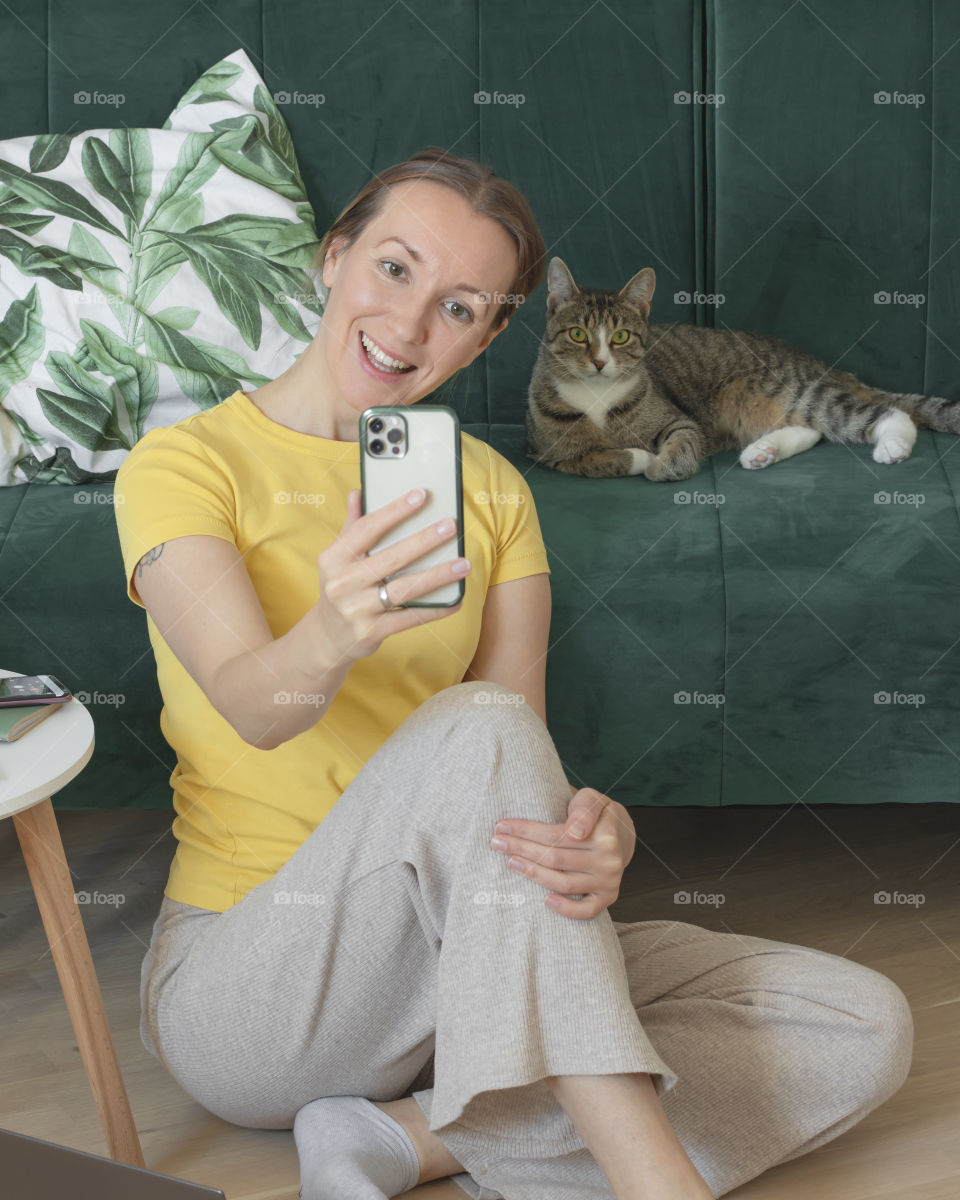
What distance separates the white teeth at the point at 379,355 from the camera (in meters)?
1.11

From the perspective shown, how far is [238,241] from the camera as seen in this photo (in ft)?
5.97

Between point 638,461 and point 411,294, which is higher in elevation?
point 411,294

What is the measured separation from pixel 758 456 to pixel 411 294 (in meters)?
0.86

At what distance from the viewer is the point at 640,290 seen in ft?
6.35

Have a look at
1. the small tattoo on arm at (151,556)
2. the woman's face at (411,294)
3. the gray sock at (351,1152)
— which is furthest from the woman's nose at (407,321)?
the gray sock at (351,1152)

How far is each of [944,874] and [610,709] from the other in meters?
0.60

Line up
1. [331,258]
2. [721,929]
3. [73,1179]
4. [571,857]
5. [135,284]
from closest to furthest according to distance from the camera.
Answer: [73,1179]
[571,857]
[331,258]
[721,929]
[135,284]

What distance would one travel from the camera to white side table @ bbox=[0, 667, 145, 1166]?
99 cm

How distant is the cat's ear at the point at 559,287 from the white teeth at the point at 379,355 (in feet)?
2.80

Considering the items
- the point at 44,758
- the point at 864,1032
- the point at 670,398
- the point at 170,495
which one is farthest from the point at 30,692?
the point at 670,398

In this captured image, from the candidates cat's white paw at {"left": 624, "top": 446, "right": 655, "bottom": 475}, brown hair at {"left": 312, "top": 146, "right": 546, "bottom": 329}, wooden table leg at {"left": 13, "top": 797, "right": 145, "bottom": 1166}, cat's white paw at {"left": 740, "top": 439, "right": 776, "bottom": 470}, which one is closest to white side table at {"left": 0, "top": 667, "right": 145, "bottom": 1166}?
wooden table leg at {"left": 13, "top": 797, "right": 145, "bottom": 1166}

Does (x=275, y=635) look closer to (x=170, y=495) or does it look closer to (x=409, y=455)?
(x=170, y=495)

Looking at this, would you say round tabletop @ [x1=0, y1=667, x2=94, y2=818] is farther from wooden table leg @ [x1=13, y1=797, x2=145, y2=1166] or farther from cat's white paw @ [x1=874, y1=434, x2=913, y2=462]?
cat's white paw @ [x1=874, y1=434, x2=913, y2=462]

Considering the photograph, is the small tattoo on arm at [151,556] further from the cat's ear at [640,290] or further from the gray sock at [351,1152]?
the cat's ear at [640,290]
